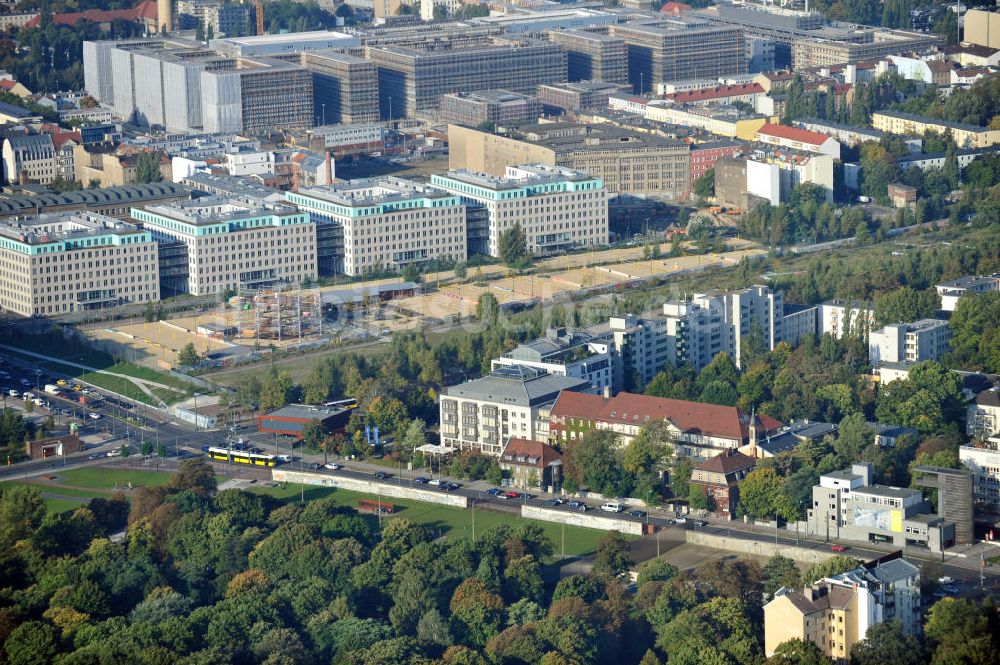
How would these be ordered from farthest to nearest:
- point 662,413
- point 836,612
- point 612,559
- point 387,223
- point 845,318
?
point 387,223, point 845,318, point 662,413, point 612,559, point 836,612

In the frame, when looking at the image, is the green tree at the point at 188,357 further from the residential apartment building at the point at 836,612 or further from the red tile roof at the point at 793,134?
the red tile roof at the point at 793,134

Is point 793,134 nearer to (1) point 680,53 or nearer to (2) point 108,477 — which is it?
(1) point 680,53

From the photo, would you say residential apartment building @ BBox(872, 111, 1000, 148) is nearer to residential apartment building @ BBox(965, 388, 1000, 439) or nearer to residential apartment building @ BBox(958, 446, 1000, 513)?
residential apartment building @ BBox(965, 388, 1000, 439)

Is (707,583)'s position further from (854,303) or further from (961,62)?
(961,62)

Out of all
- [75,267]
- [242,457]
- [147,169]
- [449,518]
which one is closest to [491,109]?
[147,169]

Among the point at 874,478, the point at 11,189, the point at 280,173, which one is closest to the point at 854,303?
the point at 874,478

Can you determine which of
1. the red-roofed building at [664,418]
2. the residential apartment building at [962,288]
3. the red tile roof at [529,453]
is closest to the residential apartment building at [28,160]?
the residential apartment building at [962,288]
